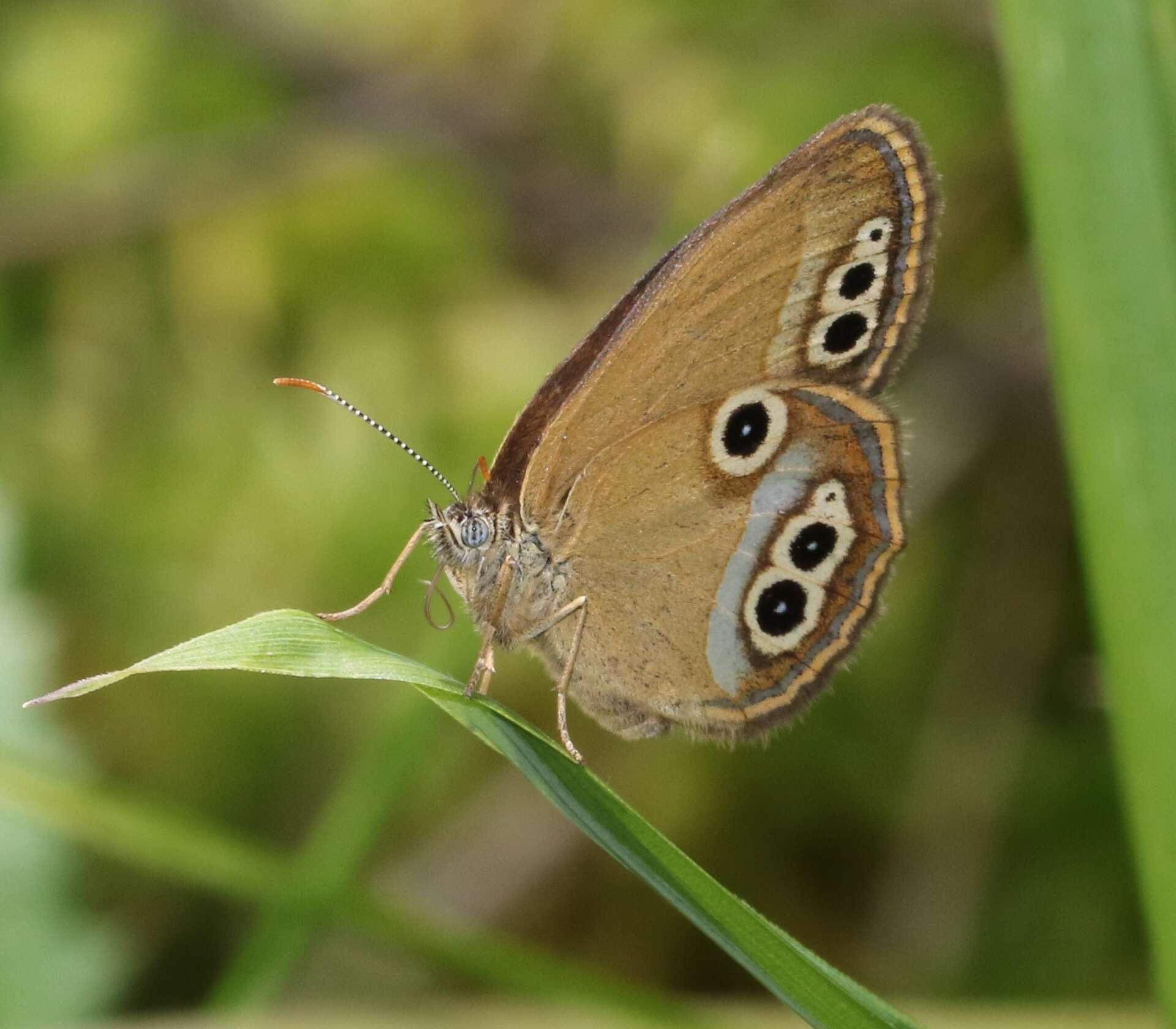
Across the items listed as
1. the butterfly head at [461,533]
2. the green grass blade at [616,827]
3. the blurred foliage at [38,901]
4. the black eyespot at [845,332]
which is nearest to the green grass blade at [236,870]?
Answer: the blurred foliage at [38,901]

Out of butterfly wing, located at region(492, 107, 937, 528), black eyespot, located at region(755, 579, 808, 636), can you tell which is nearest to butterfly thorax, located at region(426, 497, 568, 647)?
butterfly wing, located at region(492, 107, 937, 528)

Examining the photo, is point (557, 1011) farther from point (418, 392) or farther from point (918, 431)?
point (918, 431)

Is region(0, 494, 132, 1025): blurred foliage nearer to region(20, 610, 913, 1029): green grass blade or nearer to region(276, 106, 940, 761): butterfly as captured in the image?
region(276, 106, 940, 761): butterfly

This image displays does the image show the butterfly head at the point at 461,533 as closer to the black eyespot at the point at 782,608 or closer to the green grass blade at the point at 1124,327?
the black eyespot at the point at 782,608

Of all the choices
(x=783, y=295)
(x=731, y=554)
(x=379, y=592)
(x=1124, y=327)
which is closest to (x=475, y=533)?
(x=379, y=592)

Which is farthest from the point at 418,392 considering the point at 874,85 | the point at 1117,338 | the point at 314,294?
the point at 1117,338
